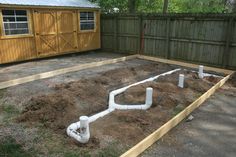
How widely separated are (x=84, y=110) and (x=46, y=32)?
6.49m

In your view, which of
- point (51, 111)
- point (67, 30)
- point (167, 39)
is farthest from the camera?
point (67, 30)

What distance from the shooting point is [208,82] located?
6770mm

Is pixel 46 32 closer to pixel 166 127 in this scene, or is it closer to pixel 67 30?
pixel 67 30

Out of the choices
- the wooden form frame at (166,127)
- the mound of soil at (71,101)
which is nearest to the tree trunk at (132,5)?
the mound of soil at (71,101)

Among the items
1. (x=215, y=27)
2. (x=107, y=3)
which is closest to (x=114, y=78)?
(x=215, y=27)

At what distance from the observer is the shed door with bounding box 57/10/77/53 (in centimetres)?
1063

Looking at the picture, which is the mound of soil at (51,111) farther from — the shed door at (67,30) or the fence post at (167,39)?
the shed door at (67,30)

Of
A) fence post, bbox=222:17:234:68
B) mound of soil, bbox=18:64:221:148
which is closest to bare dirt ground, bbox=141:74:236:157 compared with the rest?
mound of soil, bbox=18:64:221:148

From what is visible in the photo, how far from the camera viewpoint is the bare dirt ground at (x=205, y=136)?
3.58m

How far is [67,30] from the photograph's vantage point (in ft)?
36.0

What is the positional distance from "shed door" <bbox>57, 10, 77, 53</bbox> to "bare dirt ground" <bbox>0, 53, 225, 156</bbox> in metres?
3.87

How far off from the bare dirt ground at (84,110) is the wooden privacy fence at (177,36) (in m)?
1.77

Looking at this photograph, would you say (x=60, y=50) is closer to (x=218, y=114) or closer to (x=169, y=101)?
(x=169, y=101)

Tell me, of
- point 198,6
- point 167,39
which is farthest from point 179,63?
point 198,6
